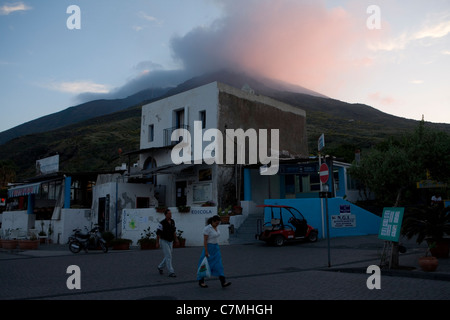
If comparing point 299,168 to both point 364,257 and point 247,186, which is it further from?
point 364,257

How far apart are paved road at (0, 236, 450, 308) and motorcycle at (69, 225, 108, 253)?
354 centimetres

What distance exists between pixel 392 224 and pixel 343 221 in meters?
11.2

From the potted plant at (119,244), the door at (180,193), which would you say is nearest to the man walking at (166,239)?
the potted plant at (119,244)

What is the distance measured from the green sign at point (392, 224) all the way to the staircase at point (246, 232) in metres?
10.6

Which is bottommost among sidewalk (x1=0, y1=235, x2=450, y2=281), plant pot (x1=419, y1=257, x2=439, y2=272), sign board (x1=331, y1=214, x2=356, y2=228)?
sidewalk (x1=0, y1=235, x2=450, y2=281)

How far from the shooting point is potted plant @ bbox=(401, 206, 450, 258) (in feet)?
38.2

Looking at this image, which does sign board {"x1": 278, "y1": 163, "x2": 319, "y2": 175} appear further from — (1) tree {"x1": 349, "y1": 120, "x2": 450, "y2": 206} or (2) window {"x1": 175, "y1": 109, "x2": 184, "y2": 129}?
(1) tree {"x1": 349, "y1": 120, "x2": 450, "y2": 206}

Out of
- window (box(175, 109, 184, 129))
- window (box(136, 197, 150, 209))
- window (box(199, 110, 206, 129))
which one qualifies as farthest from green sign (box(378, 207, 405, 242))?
window (box(175, 109, 184, 129))

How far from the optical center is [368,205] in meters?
25.5

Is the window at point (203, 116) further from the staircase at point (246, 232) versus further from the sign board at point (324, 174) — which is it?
the sign board at point (324, 174)

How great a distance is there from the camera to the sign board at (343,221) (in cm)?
2067

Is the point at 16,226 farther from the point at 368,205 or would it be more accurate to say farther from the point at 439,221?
the point at 439,221
